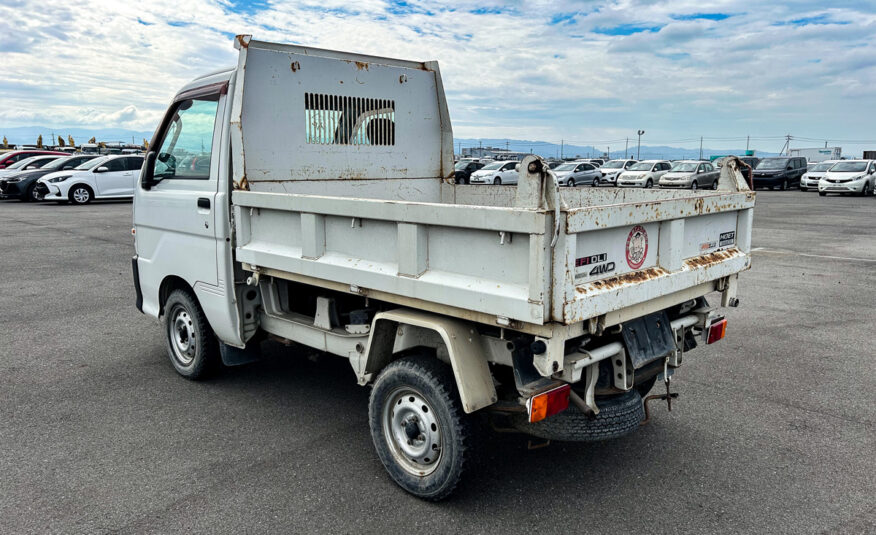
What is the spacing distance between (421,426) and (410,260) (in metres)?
0.94

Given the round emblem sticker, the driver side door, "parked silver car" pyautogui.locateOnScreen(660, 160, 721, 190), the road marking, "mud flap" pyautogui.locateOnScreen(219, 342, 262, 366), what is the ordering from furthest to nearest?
"parked silver car" pyautogui.locateOnScreen(660, 160, 721, 190), the road marking, "mud flap" pyautogui.locateOnScreen(219, 342, 262, 366), the driver side door, the round emblem sticker

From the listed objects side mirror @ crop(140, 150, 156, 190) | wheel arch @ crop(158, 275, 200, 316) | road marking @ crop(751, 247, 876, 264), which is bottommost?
road marking @ crop(751, 247, 876, 264)

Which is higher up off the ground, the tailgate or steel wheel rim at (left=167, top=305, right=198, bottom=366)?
the tailgate

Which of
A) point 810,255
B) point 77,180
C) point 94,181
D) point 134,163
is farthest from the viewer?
point 134,163

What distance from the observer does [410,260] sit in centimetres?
341

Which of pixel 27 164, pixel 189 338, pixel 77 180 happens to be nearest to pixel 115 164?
pixel 77 180

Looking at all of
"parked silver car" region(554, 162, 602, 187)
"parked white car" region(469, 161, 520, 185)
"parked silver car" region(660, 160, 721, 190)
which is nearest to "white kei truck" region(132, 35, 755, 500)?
"parked white car" region(469, 161, 520, 185)

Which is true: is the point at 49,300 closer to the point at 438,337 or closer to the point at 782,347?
the point at 438,337

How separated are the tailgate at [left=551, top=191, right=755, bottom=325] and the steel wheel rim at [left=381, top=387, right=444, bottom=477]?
3.45 ft

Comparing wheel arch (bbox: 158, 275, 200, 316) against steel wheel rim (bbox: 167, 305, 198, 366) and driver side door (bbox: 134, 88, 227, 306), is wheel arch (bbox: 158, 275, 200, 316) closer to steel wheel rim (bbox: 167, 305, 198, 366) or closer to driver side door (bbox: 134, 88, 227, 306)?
driver side door (bbox: 134, 88, 227, 306)

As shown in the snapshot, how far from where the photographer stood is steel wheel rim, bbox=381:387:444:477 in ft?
11.6

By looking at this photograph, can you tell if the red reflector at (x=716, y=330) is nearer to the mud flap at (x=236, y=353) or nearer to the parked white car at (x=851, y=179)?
the mud flap at (x=236, y=353)

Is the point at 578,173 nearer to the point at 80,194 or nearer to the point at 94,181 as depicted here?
the point at 94,181

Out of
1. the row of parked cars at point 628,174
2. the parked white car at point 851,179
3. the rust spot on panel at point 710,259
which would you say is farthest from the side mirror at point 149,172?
the parked white car at point 851,179
